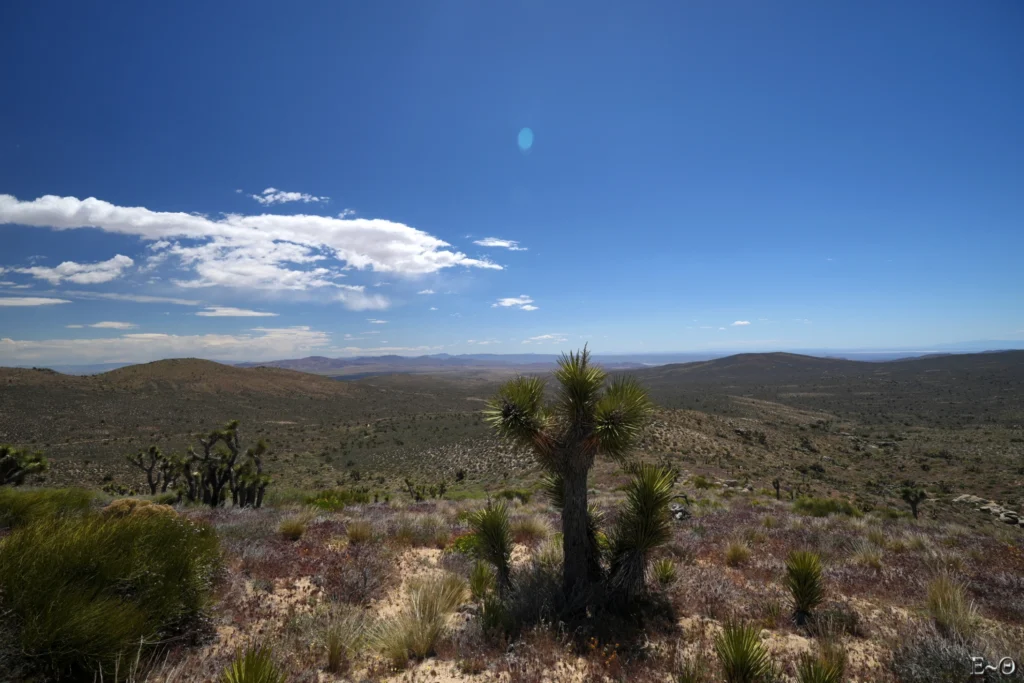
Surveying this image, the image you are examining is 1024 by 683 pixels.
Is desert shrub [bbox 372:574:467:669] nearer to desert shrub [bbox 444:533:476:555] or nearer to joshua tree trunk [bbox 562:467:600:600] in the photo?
joshua tree trunk [bbox 562:467:600:600]

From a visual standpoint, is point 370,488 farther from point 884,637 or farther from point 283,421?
point 283,421

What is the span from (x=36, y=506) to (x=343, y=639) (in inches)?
308

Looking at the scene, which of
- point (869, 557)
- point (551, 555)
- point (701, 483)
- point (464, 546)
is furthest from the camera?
point (701, 483)

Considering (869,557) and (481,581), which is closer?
(481,581)

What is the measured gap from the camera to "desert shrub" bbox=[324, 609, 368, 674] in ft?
15.4

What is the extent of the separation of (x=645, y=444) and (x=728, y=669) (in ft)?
99.6

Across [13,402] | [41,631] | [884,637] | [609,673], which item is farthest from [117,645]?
[13,402]

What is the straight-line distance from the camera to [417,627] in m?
5.15

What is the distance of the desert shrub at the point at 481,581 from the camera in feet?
22.0

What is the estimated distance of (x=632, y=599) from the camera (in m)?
6.29

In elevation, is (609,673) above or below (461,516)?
above

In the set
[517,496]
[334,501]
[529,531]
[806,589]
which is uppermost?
[806,589]

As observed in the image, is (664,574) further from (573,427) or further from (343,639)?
(343,639)

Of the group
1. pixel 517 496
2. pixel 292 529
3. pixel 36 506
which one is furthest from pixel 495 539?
pixel 517 496
